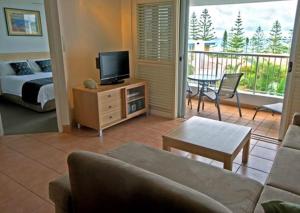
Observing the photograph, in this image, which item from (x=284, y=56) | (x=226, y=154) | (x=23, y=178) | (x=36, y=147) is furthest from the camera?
(x=284, y=56)

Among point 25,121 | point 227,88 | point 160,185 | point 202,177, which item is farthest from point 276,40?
point 25,121

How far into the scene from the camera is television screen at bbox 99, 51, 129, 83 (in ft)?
11.1

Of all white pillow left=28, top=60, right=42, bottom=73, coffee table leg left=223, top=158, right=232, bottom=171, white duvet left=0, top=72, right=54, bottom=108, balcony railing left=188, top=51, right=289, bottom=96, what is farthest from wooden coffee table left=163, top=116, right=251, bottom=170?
white pillow left=28, top=60, right=42, bottom=73

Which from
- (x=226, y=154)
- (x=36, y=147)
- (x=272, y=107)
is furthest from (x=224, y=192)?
(x=272, y=107)

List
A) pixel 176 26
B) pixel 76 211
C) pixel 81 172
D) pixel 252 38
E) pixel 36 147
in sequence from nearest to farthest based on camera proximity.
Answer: pixel 81 172 → pixel 76 211 → pixel 36 147 → pixel 176 26 → pixel 252 38

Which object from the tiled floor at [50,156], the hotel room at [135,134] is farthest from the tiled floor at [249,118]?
the tiled floor at [50,156]

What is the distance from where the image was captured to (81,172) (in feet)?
3.96

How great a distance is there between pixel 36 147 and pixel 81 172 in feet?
6.77

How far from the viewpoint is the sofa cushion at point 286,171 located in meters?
1.48

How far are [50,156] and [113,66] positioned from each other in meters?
1.51

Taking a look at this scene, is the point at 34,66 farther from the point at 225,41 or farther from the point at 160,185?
the point at 160,185

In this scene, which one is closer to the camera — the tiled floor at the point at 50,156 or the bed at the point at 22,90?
the tiled floor at the point at 50,156

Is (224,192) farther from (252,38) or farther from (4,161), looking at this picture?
(252,38)

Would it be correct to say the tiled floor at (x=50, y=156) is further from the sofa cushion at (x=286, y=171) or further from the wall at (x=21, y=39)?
the wall at (x=21, y=39)
